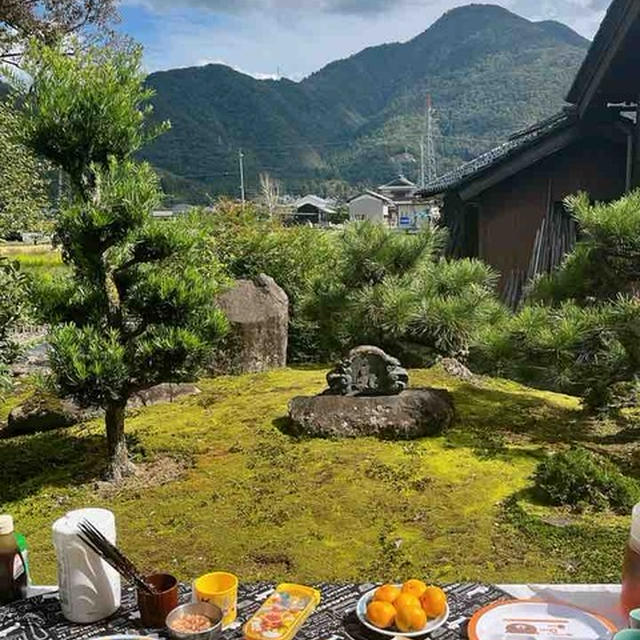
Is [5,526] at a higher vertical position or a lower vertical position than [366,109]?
lower

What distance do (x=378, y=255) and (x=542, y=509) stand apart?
393 cm

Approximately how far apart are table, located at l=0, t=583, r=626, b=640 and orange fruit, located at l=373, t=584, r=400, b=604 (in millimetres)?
76

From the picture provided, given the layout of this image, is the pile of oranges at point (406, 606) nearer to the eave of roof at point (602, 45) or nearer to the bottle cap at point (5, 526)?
the bottle cap at point (5, 526)

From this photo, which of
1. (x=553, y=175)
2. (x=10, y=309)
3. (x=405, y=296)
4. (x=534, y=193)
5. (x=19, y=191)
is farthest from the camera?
(x=534, y=193)

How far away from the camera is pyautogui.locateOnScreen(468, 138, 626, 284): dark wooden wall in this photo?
7.99 metres

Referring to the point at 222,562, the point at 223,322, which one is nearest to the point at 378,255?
the point at 223,322

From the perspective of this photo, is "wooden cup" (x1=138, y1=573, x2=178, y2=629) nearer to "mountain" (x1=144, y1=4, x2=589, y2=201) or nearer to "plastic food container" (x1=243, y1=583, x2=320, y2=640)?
"plastic food container" (x1=243, y1=583, x2=320, y2=640)

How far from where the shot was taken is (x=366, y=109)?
7412 centimetres

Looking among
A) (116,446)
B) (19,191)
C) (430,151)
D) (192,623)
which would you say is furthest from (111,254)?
(430,151)

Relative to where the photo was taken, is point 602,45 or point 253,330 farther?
point 253,330

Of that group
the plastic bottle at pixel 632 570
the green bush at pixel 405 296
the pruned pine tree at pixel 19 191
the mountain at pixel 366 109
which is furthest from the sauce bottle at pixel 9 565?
the mountain at pixel 366 109

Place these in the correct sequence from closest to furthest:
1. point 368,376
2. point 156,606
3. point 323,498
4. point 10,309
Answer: point 156,606 → point 323,498 → point 10,309 → point 368,376

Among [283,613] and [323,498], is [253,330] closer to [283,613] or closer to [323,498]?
[323,498]

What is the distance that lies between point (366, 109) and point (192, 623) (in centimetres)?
7685
